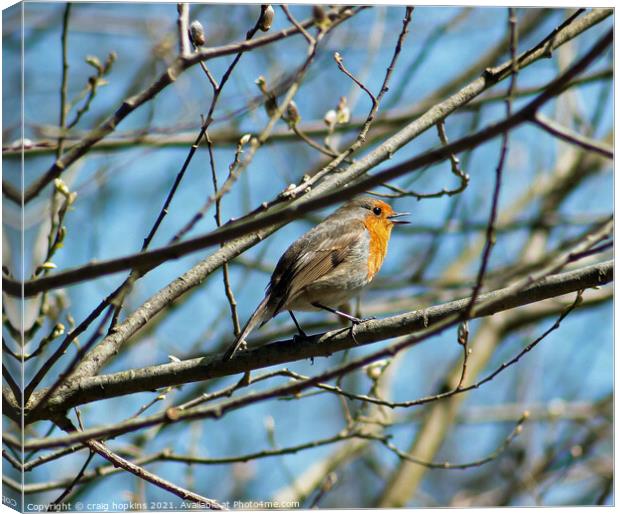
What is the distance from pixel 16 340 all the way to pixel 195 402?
1.81 feet

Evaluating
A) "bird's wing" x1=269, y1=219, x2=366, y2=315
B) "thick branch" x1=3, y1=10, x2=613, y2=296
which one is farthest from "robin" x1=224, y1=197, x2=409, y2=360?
"thick branch" x1=3, y1=10, x2=613, y2=296

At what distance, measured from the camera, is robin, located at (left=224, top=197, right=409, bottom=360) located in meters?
2.96

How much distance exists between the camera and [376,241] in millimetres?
3355

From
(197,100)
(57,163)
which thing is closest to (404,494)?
(197,100)

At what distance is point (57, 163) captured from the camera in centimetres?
189

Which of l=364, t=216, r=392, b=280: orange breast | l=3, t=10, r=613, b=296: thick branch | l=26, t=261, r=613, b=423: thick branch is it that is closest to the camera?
l=3, t=10, r=613, b=296: thick branch

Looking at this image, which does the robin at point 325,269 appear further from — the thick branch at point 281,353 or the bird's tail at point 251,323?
the thick branch at point 281,353

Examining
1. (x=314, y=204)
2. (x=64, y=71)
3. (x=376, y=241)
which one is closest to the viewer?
(x=314, y=204)

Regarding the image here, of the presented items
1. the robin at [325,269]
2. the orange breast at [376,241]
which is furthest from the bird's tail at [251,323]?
the orange breast at [376,241]

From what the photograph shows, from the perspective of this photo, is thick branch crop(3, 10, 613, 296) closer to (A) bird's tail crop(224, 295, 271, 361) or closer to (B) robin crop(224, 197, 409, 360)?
(A) bird's tail crop(224, 295, 271, 361)

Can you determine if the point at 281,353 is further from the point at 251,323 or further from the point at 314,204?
the point at 314,204

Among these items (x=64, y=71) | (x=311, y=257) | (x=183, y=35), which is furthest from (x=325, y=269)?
(x=183, y=35)

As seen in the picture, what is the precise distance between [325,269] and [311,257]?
79mm

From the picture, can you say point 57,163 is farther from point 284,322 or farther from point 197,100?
point 284,322
